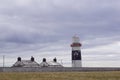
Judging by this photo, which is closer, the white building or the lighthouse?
the lighthouse

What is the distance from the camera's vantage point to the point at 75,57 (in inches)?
3868

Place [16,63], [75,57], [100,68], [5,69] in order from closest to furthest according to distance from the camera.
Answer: [75,57] < [5,69] < [100,68] < [16,63]

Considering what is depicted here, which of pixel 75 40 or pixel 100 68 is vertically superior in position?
pixel 75 40

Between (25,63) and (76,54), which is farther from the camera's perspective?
(25,63)

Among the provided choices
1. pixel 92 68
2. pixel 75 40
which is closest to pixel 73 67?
pixel 75 40

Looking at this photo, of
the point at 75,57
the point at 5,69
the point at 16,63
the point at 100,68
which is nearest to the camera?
the point at 75,57

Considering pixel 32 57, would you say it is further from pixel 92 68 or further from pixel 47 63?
pixel 92 68

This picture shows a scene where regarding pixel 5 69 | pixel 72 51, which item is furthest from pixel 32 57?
pixel 72 51

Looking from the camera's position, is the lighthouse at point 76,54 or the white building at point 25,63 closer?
the lighthouse at point 76,54

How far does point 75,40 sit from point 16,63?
32.3 metres

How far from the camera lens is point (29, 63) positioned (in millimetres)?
124188

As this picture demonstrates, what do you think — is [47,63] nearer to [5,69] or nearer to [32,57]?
[32,57]

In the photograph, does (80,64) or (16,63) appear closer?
(80,64)

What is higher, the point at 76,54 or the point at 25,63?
the point at 76,54
